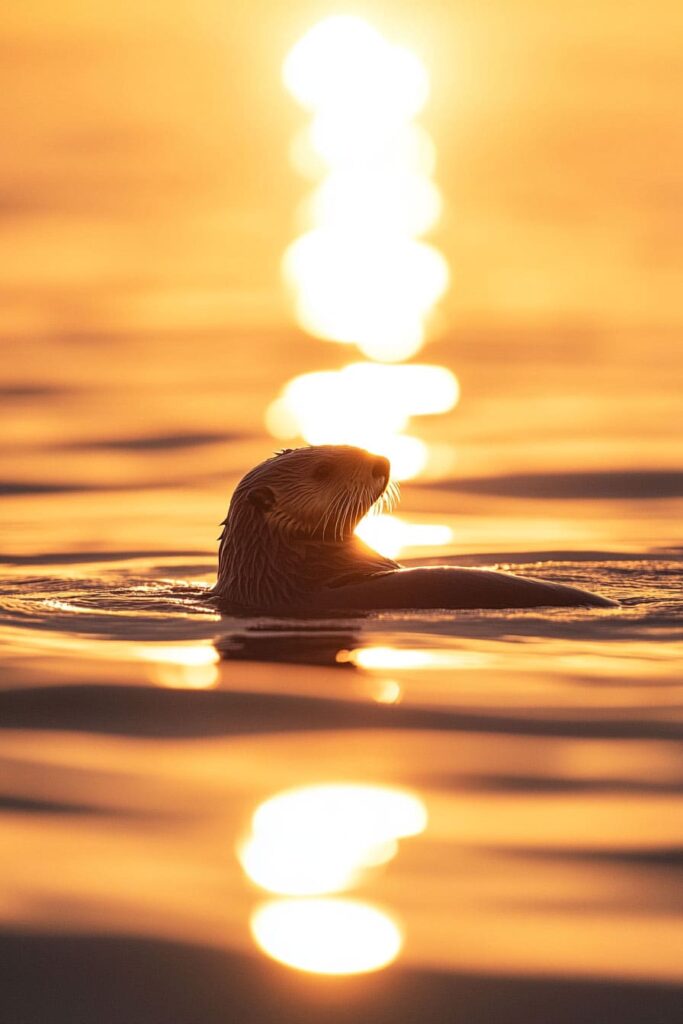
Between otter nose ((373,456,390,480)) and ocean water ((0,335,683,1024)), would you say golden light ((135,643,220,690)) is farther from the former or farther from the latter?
otter nose ((373,456,390,480))

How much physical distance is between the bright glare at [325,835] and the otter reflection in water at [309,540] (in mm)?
2761

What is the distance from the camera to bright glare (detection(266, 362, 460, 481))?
14.0 meters

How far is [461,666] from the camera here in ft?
23.3

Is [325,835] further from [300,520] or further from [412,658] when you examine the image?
[300,520]

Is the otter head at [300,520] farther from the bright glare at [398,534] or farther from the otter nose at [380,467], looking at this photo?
the bright glare at [398,534]

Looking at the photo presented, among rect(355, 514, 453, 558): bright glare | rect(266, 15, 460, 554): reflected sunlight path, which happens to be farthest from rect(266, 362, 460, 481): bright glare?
rect(355, 514, 453, 558): bright glare

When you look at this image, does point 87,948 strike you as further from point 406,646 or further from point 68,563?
point 68,563

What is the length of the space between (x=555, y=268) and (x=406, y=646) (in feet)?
53.6

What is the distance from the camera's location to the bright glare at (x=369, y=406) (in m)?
14.0

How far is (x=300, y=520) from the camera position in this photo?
8.55 meters


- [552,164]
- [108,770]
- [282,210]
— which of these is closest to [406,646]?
[108,770]

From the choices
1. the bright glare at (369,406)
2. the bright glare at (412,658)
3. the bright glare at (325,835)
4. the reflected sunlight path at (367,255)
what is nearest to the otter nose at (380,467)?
the bright glare at (412,658)

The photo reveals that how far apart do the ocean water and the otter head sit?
0.95ft

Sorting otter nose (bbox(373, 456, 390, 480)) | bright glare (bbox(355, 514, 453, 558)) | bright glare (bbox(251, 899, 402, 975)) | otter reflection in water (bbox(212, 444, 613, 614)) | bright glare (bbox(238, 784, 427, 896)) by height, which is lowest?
bright glare (bbox(251, 899, 402, 975))
